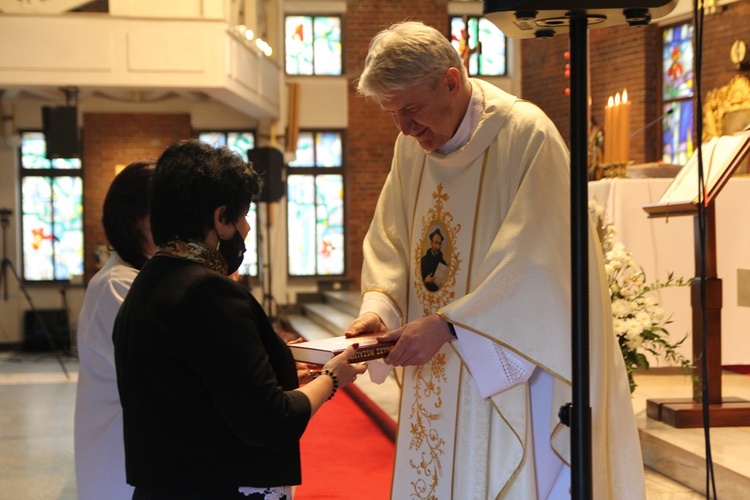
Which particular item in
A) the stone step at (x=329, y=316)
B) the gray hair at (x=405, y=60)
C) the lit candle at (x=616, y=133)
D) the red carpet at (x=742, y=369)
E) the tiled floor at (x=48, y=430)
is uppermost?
the lit candle at (x=616, y=133)

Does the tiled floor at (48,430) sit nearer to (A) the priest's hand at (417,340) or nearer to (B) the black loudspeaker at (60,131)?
(A) the priest's hand at (417,340)

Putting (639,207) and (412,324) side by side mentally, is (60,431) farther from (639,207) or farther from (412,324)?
(412,324)

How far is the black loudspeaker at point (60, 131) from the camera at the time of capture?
9.00 m

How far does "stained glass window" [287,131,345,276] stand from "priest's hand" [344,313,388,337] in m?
10.8

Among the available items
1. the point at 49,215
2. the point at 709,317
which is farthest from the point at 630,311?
the point at 49,215

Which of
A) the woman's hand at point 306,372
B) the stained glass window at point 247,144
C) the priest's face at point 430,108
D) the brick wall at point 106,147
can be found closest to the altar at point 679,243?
the priest's face at point 430,108

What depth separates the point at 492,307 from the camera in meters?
1.99

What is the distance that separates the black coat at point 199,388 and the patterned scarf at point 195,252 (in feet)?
0.06

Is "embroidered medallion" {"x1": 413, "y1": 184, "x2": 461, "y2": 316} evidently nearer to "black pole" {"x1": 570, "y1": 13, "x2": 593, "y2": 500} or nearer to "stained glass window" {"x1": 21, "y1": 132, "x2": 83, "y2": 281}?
"black pole" {"x1": 570, "y1": 13, "x2": 593, "y2": 500}

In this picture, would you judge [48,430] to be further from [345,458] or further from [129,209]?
[129,209]

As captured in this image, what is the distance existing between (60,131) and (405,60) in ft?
25.4

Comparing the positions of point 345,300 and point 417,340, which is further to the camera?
point 345,300

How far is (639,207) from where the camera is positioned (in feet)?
16.7

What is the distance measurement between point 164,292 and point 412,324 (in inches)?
23.5
